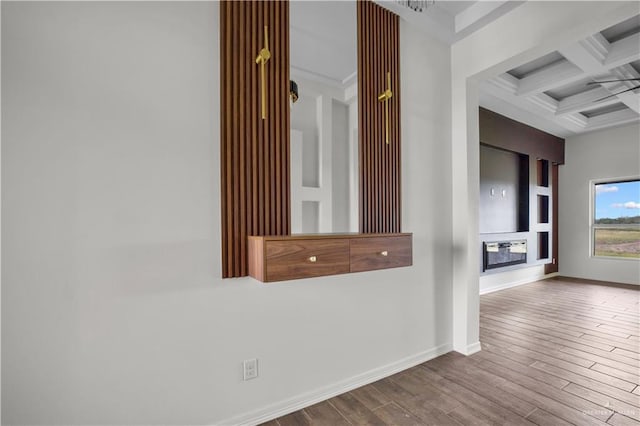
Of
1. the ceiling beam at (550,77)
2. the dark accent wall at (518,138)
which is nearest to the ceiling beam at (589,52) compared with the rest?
the ceiling beam at (550,77)

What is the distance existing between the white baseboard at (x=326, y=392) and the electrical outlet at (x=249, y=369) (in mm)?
209

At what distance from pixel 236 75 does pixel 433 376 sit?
2436mm

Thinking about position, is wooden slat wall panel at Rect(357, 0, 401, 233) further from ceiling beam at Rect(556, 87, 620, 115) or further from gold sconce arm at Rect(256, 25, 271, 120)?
ceiling beam at Rect(556, 87, 620, 115)

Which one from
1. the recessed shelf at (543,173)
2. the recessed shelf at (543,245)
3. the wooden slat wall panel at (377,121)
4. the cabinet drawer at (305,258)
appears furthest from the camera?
the recessed shelf at (543,173)

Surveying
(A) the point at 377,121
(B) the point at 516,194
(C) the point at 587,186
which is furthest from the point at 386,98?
(C) the point at 587,186

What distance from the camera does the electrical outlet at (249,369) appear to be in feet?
5.61

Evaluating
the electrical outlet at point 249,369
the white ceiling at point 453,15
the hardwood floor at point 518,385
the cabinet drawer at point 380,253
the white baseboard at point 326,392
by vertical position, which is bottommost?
the hardwood floor at point 518,385

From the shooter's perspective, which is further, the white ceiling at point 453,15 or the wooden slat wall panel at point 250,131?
the white ceiling at point 453,15

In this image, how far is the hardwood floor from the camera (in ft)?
5.94

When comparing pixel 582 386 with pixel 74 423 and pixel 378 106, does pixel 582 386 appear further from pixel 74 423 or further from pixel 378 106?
pixel 74 423

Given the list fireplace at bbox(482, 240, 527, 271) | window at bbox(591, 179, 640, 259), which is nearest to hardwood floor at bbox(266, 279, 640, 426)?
fireplace at bbox(482, 240, 527, 271)

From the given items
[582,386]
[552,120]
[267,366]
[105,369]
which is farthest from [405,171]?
[552,120]

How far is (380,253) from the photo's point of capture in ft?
6.26

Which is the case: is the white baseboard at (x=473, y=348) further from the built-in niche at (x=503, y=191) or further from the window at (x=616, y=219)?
the window at (x=616, y=219)
